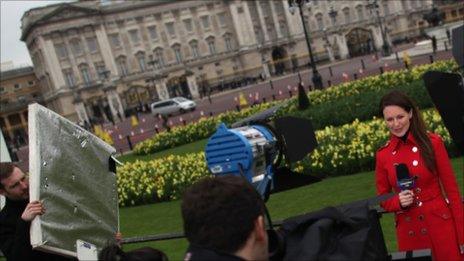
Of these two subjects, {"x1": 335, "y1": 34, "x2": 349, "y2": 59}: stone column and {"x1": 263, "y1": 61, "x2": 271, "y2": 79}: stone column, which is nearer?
{"x1": 263, "y1": 61, "x2": 271, "y2": 79}: stone column

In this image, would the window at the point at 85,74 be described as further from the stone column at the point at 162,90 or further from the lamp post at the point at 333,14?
the lamp post at the point at 333,14

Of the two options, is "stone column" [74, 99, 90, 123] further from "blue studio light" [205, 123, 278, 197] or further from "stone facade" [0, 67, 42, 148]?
"blue studio light" [205, 123, 278, 197]

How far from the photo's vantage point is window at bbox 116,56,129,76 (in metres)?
68.4

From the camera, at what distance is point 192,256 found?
1.92 metres

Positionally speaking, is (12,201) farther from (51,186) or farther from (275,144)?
(275,144)

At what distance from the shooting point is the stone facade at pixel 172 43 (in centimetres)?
6512

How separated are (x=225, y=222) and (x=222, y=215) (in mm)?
27

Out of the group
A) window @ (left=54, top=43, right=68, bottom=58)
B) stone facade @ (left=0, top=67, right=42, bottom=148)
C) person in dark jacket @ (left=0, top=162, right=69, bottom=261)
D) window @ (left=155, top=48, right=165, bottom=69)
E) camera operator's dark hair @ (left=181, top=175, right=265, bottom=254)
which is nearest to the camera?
camera operator's dark hair @ (left=181, top=175, right=265, bottom=254)

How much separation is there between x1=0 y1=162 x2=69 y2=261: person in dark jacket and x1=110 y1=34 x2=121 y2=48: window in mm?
67431

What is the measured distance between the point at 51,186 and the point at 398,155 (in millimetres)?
2042

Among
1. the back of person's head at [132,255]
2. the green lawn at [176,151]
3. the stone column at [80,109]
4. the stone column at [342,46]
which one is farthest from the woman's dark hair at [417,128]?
the stone column at [342,46]

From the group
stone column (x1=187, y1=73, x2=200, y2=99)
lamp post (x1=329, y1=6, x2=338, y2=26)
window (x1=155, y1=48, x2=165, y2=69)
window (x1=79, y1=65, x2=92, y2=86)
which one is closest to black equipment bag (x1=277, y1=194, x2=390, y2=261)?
lamp post (x1=329, y1=6, x2=338, y2=26)

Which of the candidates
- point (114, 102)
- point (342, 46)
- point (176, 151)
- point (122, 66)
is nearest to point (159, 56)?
point (122, 66)

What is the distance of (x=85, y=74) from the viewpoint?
218ft
